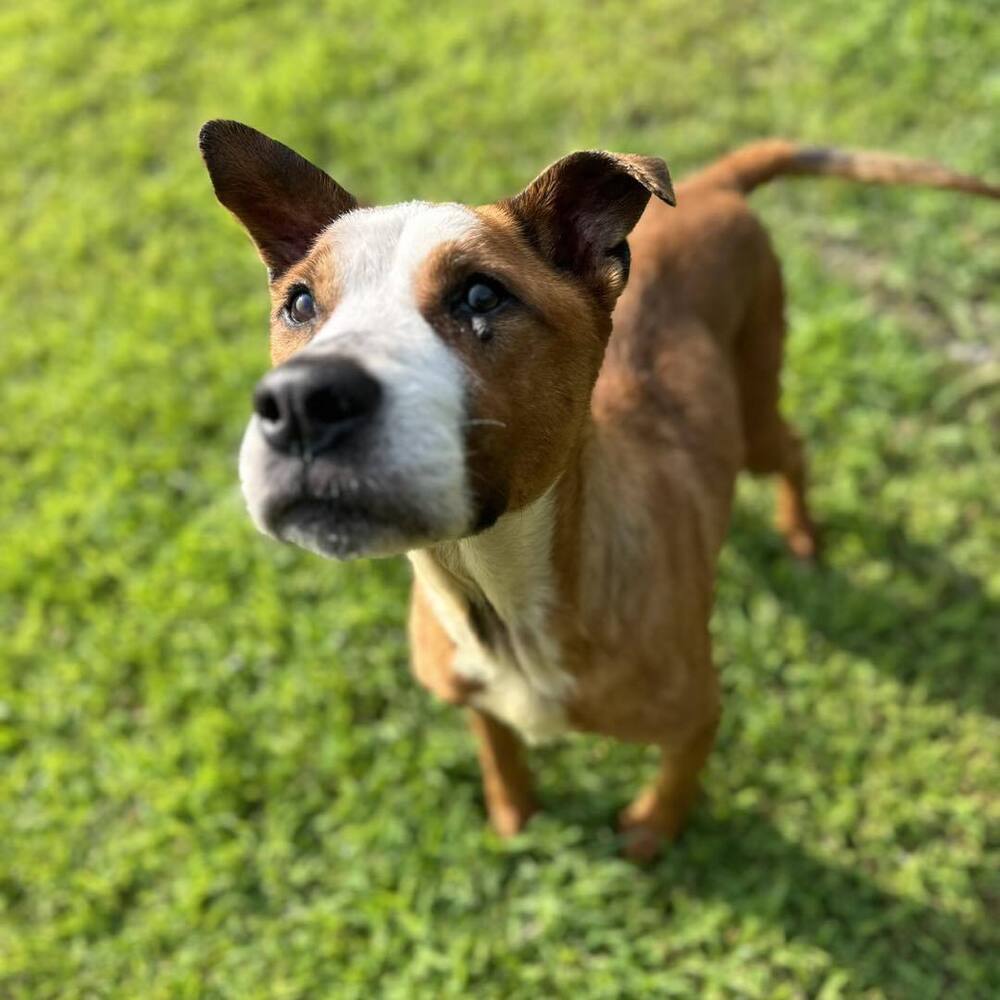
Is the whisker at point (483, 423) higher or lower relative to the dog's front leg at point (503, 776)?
higher

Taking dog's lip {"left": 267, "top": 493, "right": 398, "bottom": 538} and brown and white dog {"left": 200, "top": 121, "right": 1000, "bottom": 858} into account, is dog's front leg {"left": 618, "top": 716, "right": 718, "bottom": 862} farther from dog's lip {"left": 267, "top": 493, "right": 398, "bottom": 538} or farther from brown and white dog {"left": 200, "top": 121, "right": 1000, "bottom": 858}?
dog's lip {"left": 267, "top": 493, "right": 398, "bottom": 538}

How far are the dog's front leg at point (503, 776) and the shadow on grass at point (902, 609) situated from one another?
60.3 inches

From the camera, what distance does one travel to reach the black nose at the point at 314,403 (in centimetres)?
180

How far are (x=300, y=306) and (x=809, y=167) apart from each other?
2497 millimetres

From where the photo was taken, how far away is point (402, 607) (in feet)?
14.8

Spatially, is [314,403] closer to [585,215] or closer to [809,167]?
[585,215]

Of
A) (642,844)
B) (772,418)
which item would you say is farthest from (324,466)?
(772,418)

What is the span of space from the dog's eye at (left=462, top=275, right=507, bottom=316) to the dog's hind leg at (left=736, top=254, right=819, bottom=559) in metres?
1.87

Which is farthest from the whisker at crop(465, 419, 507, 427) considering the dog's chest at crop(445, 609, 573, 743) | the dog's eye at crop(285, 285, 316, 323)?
the dog's chest at crop(445, 609, 573, 743)

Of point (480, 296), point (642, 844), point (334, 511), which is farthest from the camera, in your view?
point (642, 844)

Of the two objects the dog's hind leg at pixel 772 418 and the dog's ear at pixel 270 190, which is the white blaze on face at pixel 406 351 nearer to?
the dog's ear at pixel 270 190

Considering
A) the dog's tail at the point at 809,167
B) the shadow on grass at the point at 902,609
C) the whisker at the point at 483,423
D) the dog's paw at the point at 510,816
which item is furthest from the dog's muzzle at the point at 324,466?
the shadow on grass at the point at 902,609

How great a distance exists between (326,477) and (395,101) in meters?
5.32

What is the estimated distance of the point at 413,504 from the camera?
1938 mm
